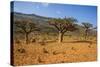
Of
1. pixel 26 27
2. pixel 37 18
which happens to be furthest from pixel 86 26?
pixel 26 27

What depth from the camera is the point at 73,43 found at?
9.51ft

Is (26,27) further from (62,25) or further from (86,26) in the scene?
(86,26)

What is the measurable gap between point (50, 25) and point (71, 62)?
61cm

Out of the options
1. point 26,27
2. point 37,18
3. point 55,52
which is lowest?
point 55,52

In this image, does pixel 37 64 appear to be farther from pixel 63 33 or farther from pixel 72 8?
pixel 72 8

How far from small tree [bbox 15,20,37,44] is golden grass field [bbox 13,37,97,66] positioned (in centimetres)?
15

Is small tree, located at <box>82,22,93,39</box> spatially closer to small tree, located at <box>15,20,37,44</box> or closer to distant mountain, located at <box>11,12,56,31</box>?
distant mountain, located at <box>11,12,56,31</box>

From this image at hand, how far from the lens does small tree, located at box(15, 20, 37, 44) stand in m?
2.61

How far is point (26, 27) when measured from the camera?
2654 millimetres

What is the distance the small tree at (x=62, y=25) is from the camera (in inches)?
110

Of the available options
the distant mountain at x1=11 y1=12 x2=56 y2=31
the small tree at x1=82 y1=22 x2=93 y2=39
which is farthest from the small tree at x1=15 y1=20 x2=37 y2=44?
the small tree at x1=82 y1=22 x2=93 y2=39

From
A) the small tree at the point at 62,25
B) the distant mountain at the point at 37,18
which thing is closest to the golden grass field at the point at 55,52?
the small tree at the point at 62,25

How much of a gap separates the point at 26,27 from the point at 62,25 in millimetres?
519
